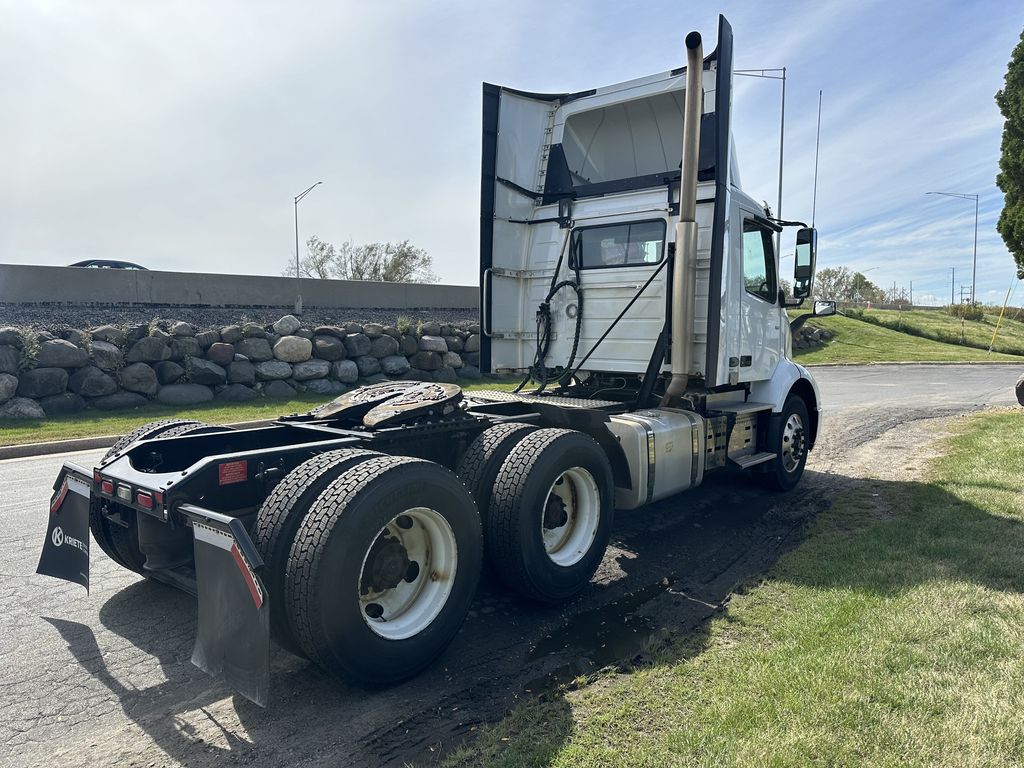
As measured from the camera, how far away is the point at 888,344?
33.6 m

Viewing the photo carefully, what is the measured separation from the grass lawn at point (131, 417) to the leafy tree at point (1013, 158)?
18.2 m

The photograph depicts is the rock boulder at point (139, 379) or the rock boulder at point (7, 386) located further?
the rock boulder at point (139, 379)

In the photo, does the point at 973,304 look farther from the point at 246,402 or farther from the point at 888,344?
the point at 246,402

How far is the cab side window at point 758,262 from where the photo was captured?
22.2ft

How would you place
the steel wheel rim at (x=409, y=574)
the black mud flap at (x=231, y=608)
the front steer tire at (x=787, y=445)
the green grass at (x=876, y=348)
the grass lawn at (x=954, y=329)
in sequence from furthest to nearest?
the grass lawn at (x=954, y=329) < the green grass at (x=876, y=348) < the front steer tire at (x=787, y=445) < the steel wheel rim at (x=409, y=574) < the black mud flap at (x=231, y=608)

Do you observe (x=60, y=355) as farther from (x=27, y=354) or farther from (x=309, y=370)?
(x=309, y=370)

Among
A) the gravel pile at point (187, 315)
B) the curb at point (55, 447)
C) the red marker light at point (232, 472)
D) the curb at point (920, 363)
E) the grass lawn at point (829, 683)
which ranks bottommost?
the curb at point (55, 447)

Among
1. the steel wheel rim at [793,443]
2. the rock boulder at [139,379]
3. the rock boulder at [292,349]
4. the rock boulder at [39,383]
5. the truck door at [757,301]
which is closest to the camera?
the truck door at [757,301]

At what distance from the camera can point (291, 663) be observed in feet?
12.2

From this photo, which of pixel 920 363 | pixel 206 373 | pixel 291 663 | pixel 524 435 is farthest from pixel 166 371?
pixel 920 363

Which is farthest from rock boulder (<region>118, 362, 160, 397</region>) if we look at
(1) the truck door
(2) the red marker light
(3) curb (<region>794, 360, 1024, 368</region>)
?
(3) curb (<region>794, 360, 1024, 368</region>)

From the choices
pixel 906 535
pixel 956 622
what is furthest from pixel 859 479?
pixel 956 622

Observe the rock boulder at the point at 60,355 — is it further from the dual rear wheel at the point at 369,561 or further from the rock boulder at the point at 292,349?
the dual rear wheel at the point at 369,561

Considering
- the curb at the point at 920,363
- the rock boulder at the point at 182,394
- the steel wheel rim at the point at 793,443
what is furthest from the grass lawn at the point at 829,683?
the curb at the point at 920,363
